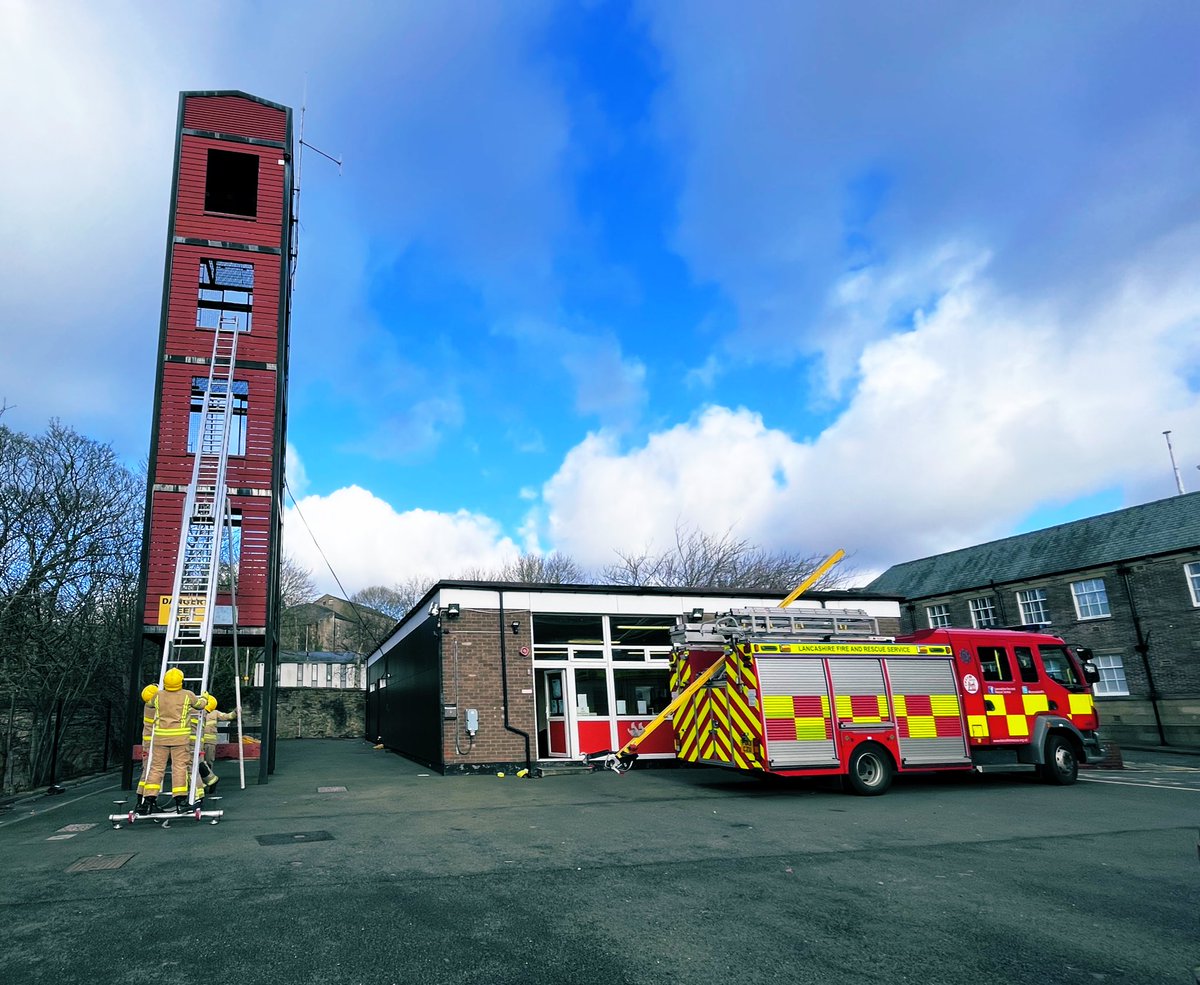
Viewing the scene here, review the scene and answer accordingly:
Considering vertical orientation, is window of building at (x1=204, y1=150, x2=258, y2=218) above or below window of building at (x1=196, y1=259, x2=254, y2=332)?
above

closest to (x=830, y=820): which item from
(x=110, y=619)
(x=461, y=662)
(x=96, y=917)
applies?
(x=96, y=917)

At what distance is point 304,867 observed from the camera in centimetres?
589

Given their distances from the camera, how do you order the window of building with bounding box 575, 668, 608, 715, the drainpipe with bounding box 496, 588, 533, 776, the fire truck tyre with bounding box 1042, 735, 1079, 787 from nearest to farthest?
1. the fire truck tyre with bounding box 1042, 735, 1079, 787
2. the drainpipe with bounding box 496, 588, 533, 776
3. the window of building with bounding box 575, 668, 608, 715

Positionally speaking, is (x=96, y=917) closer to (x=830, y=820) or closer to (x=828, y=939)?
(x=828, y=939)

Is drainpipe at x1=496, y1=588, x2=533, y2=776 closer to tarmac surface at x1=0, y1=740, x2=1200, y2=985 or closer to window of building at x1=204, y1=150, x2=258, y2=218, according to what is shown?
tarmac surface at x1=0, y1=740, x2=1200, y2=985

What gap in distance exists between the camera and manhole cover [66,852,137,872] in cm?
593

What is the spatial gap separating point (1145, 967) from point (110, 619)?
77.4 feet

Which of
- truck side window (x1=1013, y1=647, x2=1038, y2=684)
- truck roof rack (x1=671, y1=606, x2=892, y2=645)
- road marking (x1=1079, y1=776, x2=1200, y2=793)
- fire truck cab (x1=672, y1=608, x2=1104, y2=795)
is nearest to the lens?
fire truck cab (x1=672, y1=608, x2=1104, y2=795)

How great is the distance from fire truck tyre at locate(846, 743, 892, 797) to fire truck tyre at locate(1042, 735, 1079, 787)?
3.16m

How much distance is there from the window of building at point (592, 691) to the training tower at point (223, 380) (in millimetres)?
5963

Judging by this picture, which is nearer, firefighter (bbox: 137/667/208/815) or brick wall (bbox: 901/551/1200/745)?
firefighter (bbox: 137/667/208/815)

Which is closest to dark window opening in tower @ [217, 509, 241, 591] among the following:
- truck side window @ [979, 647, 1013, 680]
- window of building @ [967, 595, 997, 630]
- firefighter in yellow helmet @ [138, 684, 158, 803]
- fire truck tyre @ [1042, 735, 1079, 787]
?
firefighter in yellow helmet @ [138, 684, 158, 803]

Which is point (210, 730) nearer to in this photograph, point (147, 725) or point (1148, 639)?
point (147, 725)

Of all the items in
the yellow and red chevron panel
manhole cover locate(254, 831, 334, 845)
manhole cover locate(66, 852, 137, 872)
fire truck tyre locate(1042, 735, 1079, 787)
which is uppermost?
the yellow and red chevron panel
